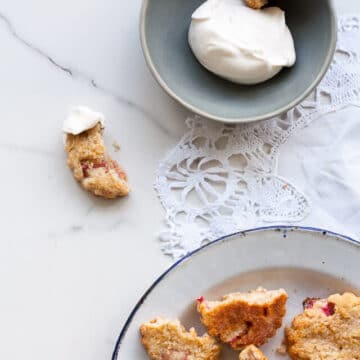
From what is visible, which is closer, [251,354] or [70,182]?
[251,354]

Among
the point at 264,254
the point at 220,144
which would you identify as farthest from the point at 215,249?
the point at 220,144

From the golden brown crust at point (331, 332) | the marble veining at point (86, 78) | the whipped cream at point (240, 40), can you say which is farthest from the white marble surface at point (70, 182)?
the golden brown crust at point (331, 332)

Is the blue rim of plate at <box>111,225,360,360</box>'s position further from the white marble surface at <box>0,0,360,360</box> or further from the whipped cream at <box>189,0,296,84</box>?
the whipped cream at <box>189,0,296,84</box>

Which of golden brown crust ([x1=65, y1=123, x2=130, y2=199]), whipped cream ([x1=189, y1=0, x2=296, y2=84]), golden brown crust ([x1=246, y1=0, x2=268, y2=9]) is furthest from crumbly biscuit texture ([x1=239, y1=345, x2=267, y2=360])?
golden brown crust ([x1=246, y1=0, x2=268, y2=9])

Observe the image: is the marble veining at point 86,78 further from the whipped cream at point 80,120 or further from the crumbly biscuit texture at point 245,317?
the crumbly biscuit texture at point 245,317

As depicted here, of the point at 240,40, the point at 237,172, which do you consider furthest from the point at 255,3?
the point at 237,172

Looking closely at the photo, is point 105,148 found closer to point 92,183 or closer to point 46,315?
point 92,183

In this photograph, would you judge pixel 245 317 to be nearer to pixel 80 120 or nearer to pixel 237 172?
pixel 237 172
